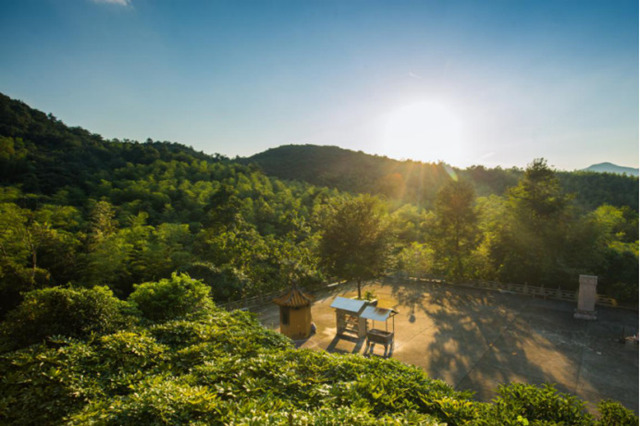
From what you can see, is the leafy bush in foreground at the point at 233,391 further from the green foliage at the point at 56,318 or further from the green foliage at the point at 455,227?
the green foliage at the point at 455,227

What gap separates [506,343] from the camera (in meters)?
10.4

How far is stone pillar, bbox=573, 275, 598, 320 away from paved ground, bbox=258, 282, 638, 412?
371mm

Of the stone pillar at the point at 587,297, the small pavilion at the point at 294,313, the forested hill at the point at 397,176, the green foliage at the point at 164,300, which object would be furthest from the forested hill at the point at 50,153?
the forested hill at the point at 397,176

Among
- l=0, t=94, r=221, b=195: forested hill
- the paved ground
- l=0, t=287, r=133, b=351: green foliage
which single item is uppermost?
l=0, t=94, r=221, b=195: forested hill

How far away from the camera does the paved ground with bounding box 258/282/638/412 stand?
8.15 m

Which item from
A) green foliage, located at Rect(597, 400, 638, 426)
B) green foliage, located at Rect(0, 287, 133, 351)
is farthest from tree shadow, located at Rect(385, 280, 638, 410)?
green foliage, located at Rect(0, 287, 133, 351)

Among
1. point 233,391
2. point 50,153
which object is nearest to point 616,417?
point 233,391

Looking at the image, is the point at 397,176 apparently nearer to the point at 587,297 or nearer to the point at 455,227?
the point at 455,227

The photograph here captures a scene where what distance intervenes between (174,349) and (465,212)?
19.4m

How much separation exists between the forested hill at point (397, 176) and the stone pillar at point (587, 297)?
37551mm

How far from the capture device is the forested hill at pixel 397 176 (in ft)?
167

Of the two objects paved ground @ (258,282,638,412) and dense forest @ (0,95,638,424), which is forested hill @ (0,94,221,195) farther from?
paved ground @ (258,282,638,412)

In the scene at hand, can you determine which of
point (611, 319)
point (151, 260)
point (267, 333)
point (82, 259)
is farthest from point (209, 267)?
point (611, 319)

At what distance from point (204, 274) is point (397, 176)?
227 ft
